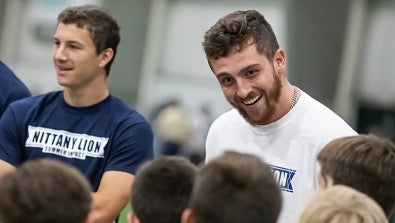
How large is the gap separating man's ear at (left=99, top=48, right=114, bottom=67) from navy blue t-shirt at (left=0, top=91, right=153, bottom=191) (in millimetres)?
221

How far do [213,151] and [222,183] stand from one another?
5.58 ft

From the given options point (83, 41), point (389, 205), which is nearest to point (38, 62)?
point (83, 41)

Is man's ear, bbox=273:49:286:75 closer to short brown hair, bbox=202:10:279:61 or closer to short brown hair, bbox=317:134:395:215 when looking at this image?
short brown hair, bbox=202:10:279:61

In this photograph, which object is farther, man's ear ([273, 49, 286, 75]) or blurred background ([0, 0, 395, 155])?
blurred background ([0, 0, 395, 155])

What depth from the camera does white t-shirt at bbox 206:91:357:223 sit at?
4.48m

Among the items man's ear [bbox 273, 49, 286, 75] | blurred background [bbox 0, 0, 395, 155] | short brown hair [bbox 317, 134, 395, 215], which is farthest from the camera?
blurred background [bbox 0, 0, 395, 155]

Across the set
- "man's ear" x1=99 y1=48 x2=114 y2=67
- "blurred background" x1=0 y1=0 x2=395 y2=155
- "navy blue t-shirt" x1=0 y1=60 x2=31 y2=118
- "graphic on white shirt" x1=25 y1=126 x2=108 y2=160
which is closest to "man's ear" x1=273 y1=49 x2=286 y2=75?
"graphic on white shirt" x1=25 y1=126 x2=108 y2=160

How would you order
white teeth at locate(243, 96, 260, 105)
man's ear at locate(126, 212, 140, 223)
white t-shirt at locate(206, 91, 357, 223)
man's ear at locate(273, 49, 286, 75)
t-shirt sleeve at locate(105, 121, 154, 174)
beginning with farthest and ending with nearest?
t-shirt sleeve at locate(105, 121, 154, 174) → man's ear at locate(273, 49, 286, 75) → white teeth at locate(243, 96, 260, 105) → white t-shirt at locate(206, 91, 357, 223) → man's ear at locate(126, 212, 140, 223)

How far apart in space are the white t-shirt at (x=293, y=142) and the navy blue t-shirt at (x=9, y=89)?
164 cm

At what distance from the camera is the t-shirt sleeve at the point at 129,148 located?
5.09m

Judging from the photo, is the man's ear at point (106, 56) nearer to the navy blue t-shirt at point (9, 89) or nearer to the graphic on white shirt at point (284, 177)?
the navy blue t-shirt at point (9, 89)

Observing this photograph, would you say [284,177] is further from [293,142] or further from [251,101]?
[251,101]

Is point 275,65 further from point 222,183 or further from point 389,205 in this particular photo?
point 222,183

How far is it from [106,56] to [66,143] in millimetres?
612
